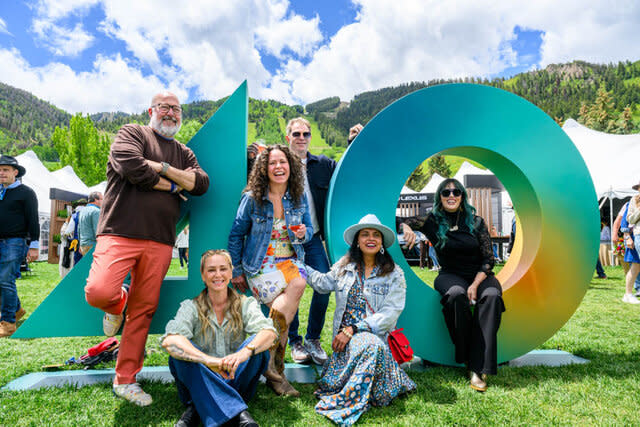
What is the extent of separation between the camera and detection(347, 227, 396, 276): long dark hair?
10.7 ft

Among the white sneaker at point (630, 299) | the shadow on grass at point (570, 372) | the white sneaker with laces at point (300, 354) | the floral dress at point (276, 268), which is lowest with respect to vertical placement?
the white sneaker at point (630, 299)

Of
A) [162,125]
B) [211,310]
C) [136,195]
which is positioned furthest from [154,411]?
[162,125]

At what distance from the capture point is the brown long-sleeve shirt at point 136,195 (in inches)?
112

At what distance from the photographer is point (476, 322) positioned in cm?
345

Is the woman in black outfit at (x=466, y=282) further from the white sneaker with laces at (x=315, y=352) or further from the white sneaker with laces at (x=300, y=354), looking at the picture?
the white sneaker with laces at (x=300, y=354)

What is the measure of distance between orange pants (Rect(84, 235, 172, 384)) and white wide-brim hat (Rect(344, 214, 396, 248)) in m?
1.45

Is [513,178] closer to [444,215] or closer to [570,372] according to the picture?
[444,215]

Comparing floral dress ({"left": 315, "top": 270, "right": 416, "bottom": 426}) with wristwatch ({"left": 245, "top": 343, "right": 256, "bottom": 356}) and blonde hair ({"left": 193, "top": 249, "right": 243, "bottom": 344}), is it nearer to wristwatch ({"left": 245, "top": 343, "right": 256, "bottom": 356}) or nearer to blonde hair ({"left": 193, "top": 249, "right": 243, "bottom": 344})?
wristwatch ({"left": 245, "top": 343, "right": 256, "bottom": 356})

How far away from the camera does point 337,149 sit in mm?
115812

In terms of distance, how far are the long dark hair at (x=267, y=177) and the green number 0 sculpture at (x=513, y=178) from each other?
0.35m

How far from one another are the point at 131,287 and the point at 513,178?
3534 mm

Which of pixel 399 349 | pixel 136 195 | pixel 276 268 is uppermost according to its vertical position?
pixel 136 195

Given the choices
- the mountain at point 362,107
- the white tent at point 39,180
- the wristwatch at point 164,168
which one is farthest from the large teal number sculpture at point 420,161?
the mountain at point 362,107

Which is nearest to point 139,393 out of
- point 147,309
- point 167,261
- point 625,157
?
point 147,309
